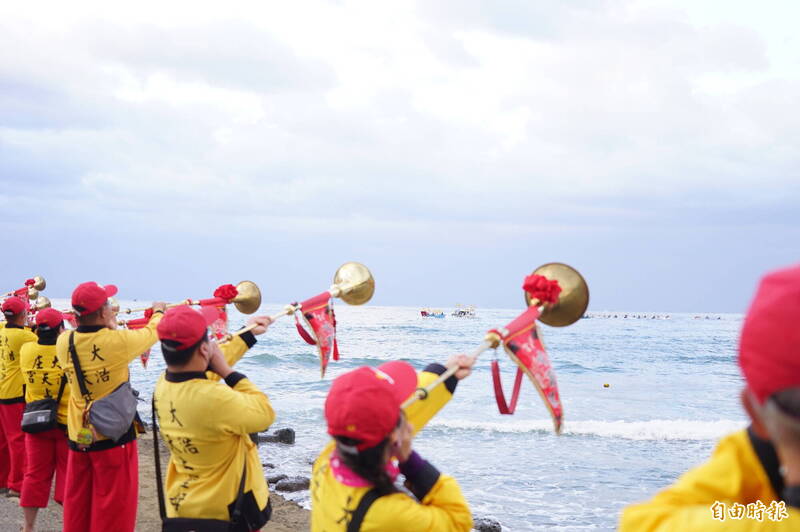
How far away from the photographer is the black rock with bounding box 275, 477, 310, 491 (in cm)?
961

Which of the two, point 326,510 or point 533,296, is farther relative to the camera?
point 533,296

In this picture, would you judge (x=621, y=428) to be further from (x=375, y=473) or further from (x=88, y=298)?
(x=375, y=473)

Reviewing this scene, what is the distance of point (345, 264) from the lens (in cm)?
473

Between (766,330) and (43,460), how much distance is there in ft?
22.6

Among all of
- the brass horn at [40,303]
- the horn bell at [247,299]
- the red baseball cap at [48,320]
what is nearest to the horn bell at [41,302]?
the brass horn at [40,303]

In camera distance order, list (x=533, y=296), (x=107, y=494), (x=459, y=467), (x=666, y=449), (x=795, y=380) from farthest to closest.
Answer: (x=666, y=449)
(x=459, y=467)
(x=107, y=494)
(x=533, y=296)
(x=795, y=380)

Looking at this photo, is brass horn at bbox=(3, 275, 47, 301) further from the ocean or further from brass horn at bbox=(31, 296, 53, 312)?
the ocean

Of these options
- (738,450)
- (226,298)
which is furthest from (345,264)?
(738,450)

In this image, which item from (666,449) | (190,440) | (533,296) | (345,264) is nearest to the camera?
(533,296)

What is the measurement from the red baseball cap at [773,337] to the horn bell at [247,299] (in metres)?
4.51

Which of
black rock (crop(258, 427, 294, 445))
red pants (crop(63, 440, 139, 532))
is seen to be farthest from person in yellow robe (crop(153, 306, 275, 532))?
black rock (crop(258, 427, 294, 445))

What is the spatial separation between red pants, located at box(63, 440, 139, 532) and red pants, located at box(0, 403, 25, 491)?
3.08 meters

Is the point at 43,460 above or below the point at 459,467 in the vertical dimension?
above

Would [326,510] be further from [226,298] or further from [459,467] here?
[459,467]
